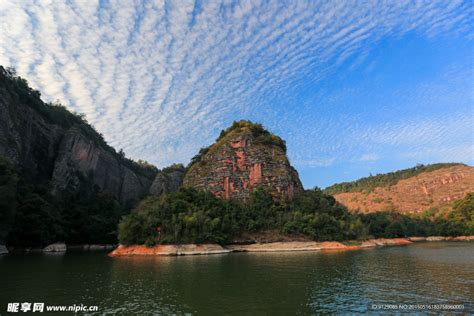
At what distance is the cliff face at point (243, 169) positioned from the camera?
8288 centimetres

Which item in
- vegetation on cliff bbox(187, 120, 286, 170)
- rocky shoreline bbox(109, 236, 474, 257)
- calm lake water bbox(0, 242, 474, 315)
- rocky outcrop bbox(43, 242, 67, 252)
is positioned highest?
vegetation on cliff bbox(187, 120, 286, 170)

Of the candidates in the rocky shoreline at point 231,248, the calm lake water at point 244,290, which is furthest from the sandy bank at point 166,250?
the calm lake water at point 244,290

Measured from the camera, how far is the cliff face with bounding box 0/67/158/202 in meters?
75.9

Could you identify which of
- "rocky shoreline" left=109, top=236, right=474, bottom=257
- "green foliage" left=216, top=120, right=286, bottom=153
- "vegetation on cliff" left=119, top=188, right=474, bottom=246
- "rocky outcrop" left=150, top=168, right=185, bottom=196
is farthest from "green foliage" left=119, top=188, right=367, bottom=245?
"rocky outcrop" left=150, top=168, right=185, bottom=196

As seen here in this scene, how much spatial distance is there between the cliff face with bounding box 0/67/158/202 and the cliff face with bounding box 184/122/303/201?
3756 cm

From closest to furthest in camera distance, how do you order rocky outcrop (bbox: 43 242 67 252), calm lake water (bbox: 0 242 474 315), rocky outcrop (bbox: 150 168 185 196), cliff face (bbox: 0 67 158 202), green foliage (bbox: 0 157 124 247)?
calm lake water (bbox: 0 242 474 315) → green foliage (bbox: 0 157 124 247) → rocky outcrop (bbox: 43 242 67 252) → cliff face (bbox: 0 67 158 202) → rocky outcrop (bbox: 150 168 185 196)

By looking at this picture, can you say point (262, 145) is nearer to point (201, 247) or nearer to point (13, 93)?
point (201, 247)

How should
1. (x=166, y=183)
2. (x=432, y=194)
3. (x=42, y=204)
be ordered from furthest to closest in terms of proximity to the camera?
(x=432, y=194)
(x=166, y=183)
(x=42, y=204)

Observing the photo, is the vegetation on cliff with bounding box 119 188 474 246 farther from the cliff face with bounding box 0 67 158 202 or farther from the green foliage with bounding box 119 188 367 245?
the cliff face with bounding box 0 67 158 202

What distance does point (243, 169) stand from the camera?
85688 mm

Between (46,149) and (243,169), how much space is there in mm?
60505

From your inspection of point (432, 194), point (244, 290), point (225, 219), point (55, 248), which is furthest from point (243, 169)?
point (432, 194)

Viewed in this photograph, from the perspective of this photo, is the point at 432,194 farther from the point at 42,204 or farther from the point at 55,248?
the point at 42,204

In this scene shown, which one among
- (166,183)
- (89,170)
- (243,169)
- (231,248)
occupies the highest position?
(89,170)
